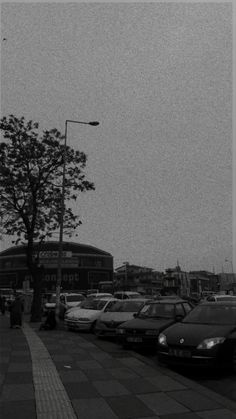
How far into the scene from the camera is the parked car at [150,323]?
1204cm

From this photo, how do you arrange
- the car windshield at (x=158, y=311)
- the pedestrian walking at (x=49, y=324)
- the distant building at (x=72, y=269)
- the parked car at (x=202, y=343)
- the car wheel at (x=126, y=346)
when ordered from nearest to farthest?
the parked car at (x=202, y=343) → the car wheel at (x=126, y=346) → the car windshield at (x=158, y=311) → the pedestrian walking at (x=49, y=324) → the distant building at (x=72, y=269)

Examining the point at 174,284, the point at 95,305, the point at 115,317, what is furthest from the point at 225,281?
the point at 115,317

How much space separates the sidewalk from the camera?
627 centimetres

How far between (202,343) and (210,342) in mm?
161

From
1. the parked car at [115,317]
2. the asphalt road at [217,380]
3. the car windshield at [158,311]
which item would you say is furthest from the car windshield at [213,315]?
the parked car at [115,317]

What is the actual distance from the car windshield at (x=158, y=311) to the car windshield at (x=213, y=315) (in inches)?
76.8

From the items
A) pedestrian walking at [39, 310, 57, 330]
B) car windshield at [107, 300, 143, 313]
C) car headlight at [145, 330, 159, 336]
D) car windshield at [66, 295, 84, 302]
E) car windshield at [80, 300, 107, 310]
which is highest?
car windshield at [107, 300, 143, 313]

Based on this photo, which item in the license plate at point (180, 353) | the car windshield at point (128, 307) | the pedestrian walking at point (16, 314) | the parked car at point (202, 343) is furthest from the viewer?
the pedestrian walking at point (16, 314)

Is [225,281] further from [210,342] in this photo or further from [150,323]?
[210,342]

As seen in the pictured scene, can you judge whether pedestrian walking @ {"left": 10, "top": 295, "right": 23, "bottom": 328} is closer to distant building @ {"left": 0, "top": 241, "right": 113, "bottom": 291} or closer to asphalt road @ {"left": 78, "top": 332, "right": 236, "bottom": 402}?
asphalt road @ {"left": 78, "top": 332, "right": 236, "bottom": 402}

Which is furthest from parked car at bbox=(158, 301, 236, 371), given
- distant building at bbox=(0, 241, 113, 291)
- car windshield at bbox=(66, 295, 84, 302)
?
distant building at bbox=(0, 241, 113, 291)

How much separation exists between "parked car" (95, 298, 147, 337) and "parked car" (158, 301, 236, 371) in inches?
213

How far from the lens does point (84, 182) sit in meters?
26.4

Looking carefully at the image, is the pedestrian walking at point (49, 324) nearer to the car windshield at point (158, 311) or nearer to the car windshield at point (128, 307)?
the car windshield at point (128, 307)
